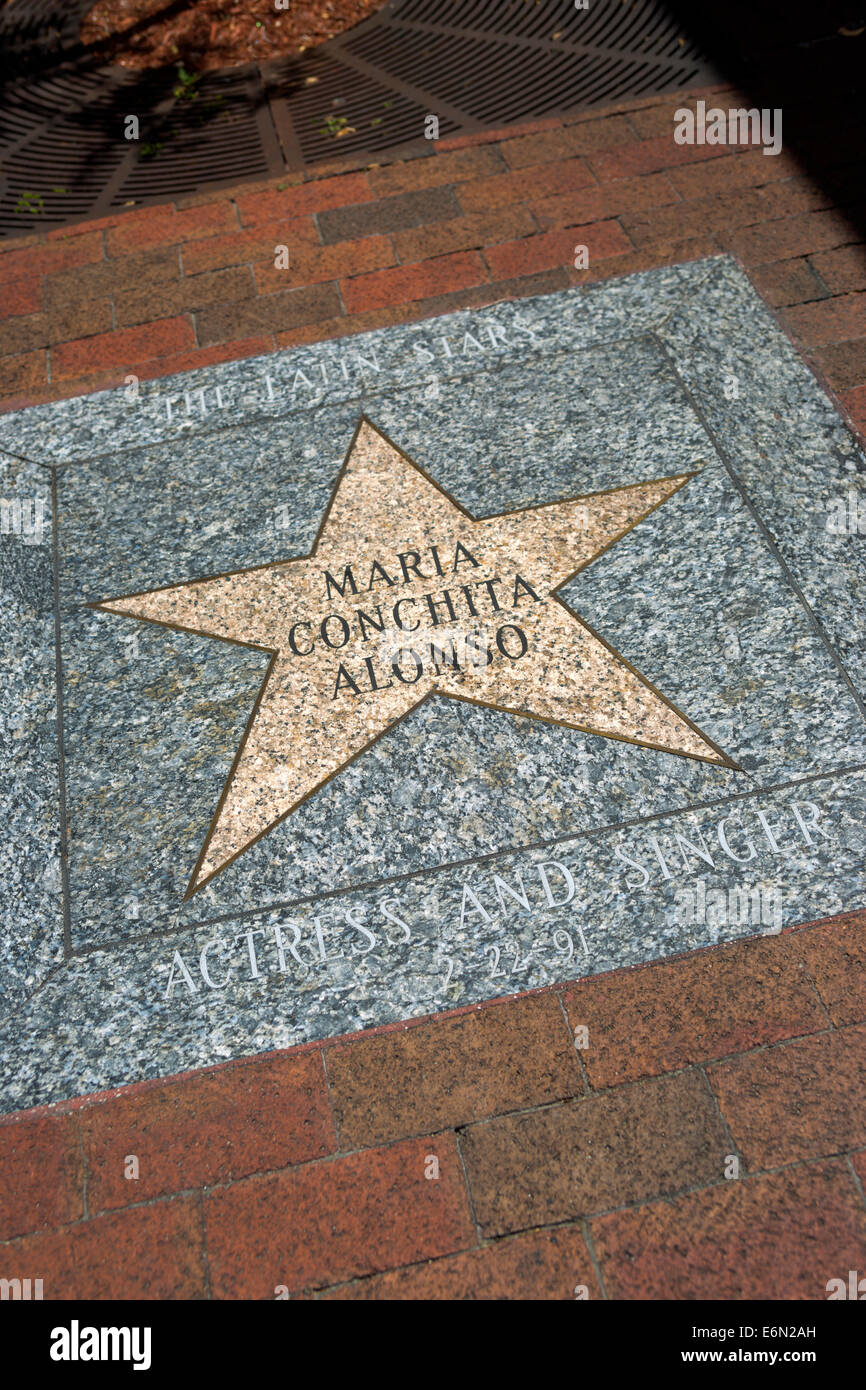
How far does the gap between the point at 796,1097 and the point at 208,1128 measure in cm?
131

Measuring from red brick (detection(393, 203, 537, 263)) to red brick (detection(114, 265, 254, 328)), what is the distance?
66 cm

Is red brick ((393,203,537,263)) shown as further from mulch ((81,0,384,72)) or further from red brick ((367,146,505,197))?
mulch ((81,0,384,72))

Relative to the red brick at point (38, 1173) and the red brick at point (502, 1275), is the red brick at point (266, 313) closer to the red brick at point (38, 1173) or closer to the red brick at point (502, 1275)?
the red brick at point (38, 1173)

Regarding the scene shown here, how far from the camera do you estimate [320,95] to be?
17.6 feet

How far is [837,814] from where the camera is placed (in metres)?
2.69

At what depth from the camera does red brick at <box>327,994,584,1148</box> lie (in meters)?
2.42

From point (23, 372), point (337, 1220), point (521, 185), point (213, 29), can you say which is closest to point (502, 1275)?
point (337, 1220)

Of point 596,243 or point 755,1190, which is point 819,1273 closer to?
point 755,1190

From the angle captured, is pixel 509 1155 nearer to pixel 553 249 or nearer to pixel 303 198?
pixel 553 249

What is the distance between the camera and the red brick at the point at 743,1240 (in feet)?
7.18

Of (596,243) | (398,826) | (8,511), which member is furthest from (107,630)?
(596,243)

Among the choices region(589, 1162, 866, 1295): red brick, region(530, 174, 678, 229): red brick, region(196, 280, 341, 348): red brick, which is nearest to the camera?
region(589, 1162, 866, 1295): red brick

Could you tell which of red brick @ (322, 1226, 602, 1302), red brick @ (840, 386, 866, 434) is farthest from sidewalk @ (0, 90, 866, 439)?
red brick @ (322, 1226, 602, 1302)

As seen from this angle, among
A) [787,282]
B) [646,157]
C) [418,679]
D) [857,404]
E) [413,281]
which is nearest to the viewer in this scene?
[418,679]
